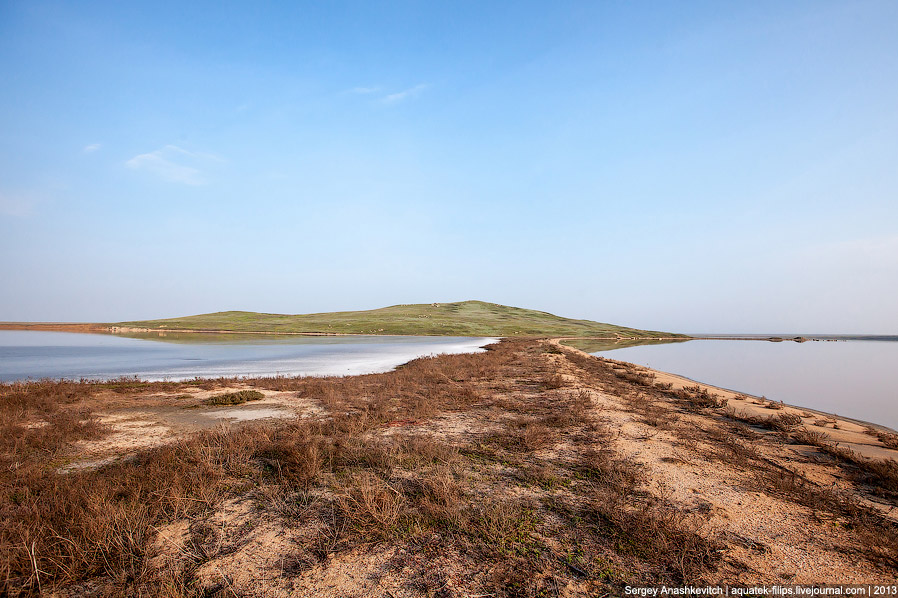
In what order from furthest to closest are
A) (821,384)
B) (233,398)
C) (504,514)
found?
(821,384) < (233,398) < (504,514)

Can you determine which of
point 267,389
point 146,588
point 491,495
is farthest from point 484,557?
point 267,389

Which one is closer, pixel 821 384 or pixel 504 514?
pixel 504 514

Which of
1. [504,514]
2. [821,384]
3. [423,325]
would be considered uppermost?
[504,514]

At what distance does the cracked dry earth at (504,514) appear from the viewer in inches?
197

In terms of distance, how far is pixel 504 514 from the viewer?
20.4ft

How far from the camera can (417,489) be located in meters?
7.47

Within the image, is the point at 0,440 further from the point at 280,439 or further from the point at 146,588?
the point at 146,588

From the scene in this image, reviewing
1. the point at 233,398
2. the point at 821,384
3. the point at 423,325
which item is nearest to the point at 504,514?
the point at 233,398

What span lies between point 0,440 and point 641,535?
624 inches

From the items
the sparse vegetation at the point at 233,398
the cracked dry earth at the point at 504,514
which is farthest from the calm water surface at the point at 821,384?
the sparse vegetation at the point at 233,398

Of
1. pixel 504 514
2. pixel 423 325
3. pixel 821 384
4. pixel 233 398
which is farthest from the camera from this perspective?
pixel 423 325

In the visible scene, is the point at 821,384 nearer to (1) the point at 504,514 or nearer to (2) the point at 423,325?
(1) the point at 504,514

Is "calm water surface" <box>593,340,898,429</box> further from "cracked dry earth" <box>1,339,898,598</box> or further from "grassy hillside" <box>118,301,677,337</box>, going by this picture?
"grassy hillside" <box>118,301,677,337</box>

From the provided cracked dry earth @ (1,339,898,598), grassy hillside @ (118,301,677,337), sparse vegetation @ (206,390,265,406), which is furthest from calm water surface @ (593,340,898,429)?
grassy hillside @ (118,301,677,337)
